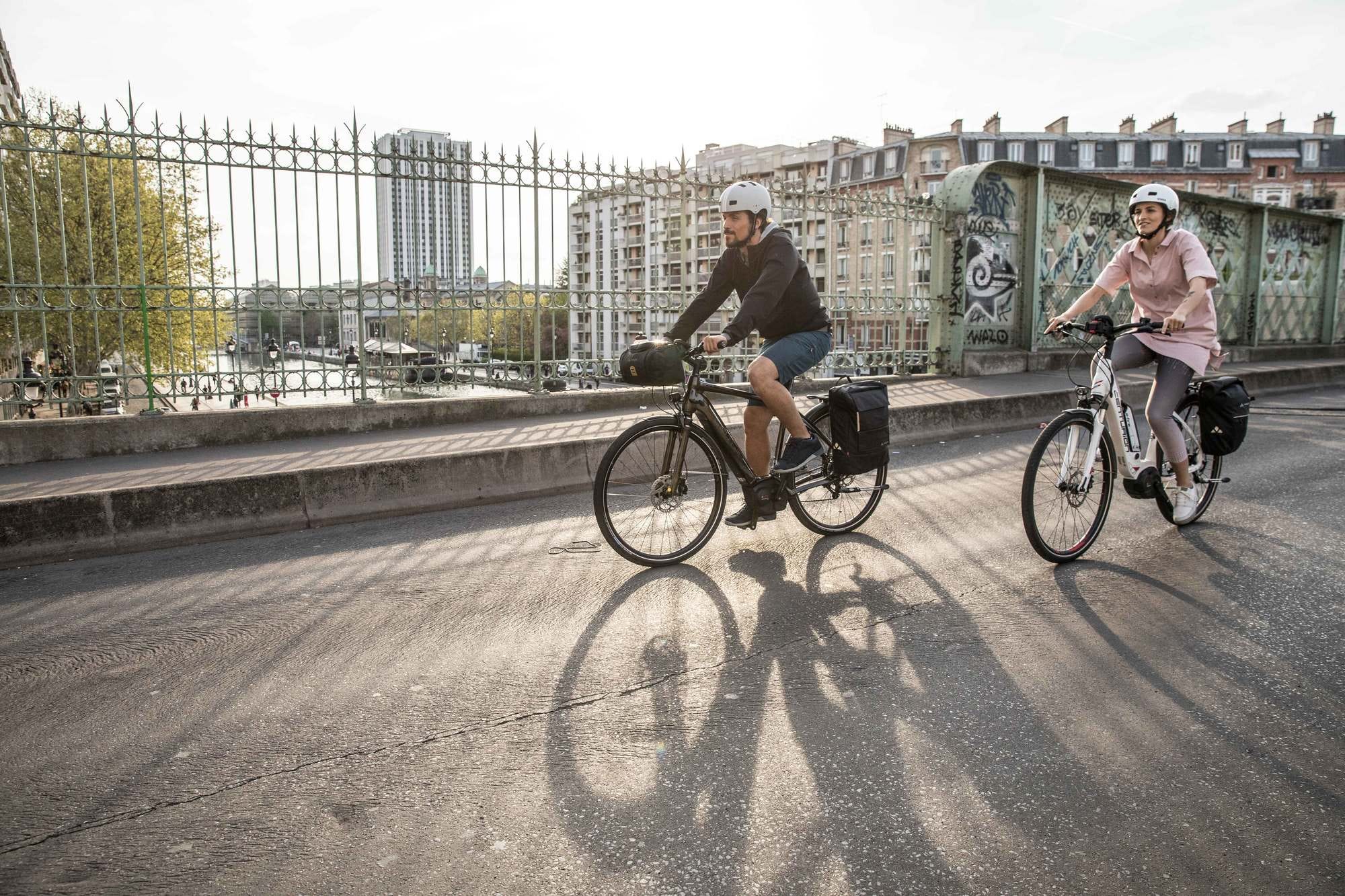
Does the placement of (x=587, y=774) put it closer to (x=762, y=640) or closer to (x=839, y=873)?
(x=839, y=873)

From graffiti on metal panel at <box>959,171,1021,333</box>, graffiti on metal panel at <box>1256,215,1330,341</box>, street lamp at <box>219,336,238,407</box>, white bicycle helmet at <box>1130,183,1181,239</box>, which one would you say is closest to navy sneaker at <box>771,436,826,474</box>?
white bicycle helmet at <box>1130,183,1181,239</box>

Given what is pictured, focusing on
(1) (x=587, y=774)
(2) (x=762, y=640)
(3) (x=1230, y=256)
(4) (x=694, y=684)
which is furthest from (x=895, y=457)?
(3) (x=1230, y=256)

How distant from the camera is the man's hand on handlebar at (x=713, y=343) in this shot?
16.3 ft

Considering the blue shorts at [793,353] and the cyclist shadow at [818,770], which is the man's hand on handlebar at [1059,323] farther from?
the cyclist shadow at [818,770]

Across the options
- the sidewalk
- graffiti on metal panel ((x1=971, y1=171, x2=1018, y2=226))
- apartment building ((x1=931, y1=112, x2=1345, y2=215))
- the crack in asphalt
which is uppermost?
apartment building ((x1=931, y1=112, x2=1345, y2=215))

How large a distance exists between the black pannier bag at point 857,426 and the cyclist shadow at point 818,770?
1671 millimetres

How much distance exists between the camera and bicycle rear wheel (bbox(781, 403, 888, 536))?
5.79 metres

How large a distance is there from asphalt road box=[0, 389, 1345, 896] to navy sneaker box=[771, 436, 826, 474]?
0.51m

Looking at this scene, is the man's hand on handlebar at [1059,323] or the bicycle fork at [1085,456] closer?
the bicycle fork at [1085,456]

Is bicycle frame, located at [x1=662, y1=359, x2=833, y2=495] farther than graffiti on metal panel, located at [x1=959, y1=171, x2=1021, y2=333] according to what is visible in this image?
No

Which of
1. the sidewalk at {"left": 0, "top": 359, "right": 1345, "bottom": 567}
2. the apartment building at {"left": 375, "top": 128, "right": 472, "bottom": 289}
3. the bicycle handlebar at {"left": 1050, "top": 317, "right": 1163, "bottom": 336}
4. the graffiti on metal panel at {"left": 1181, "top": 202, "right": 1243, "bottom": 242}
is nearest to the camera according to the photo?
the bicycle handlebar at {"left": 1050, "top": 317, "right": 1163, "bottom": 336}

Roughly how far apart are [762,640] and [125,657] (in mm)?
2616

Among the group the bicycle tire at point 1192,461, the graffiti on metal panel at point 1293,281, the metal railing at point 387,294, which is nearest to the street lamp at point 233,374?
the metal railing at point 387,294

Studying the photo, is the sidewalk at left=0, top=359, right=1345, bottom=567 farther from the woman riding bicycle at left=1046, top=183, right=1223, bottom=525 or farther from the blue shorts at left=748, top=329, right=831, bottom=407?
the woman riding bicycle at left=1046, top=183, right=1223, bottom=525
